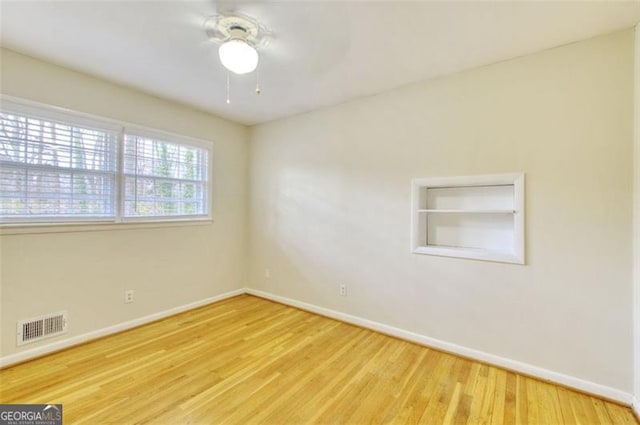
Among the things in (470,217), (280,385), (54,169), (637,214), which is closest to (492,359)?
(470,217)

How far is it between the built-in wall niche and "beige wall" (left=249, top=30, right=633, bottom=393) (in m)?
0.08

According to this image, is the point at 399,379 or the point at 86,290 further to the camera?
the point at 86,290

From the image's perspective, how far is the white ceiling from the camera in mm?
1770

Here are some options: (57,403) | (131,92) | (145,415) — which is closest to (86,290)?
(57,403)

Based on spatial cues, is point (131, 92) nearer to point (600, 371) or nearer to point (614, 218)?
point (614, 218)

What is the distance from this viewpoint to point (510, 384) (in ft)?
6.96

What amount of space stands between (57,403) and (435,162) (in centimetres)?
336

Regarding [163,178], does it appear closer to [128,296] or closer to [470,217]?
[128,296]

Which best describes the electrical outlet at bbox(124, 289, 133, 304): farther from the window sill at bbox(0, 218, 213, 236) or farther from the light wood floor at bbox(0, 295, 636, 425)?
the window sill at bbox(0, 218, 213, 236)

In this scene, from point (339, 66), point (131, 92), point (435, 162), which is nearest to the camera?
point (339, 66)

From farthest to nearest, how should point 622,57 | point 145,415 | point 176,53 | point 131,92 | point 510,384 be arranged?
point 131,92 < point 176,53 < point 510,384 < point 622,57 < point 145,415

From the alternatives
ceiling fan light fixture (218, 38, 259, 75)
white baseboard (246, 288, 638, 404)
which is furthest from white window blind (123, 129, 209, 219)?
white baseboard (246, 288, 638, 404)

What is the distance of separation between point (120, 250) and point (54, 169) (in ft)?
3.02

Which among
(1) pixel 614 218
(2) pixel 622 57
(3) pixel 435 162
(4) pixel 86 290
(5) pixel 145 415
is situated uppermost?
(2) pixel 622 57
